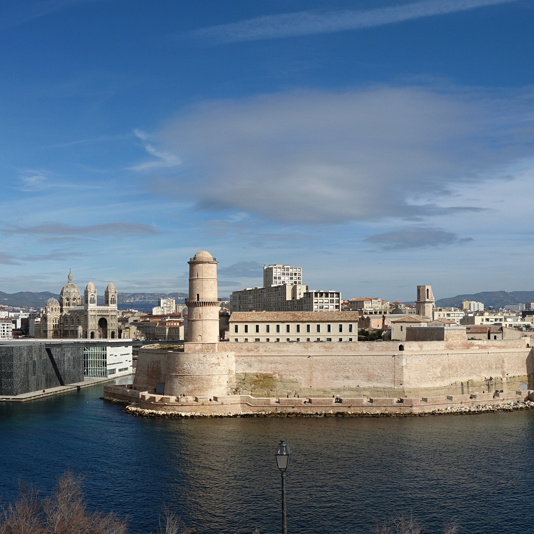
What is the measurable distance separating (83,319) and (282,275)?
45702 millimetres

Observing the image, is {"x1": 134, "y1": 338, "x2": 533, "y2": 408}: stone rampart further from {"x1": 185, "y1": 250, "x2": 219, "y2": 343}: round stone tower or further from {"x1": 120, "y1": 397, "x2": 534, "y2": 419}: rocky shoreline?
{"x1": 120, "y1": 397, "x2": 534, "y2": 419}: rocky shoreline

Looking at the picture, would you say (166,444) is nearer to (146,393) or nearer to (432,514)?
(146,393)

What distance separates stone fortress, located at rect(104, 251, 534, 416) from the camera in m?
43.6

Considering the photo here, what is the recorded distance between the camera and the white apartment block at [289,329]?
54.4 meters

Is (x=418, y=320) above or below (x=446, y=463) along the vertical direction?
above

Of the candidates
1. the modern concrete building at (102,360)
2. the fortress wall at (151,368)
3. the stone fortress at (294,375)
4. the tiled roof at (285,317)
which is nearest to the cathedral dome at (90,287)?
the modern concrete building at (102,360)

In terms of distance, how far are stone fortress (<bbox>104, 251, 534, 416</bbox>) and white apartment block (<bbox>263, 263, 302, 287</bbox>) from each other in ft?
304

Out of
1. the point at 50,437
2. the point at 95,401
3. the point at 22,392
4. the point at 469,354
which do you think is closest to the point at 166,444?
the point at 50,437

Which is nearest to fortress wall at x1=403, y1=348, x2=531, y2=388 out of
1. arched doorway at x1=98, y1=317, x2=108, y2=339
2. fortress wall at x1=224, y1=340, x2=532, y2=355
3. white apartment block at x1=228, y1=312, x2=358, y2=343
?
fortress wall at x1=224, y1=340, x2=532, y2=355

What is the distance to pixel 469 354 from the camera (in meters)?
50.8

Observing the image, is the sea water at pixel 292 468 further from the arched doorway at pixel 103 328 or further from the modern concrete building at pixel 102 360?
the arched doorway at pixel 103 328

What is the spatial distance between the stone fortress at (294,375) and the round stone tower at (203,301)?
0.08 meters

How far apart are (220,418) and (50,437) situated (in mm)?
11346

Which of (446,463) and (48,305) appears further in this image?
(48,305)
